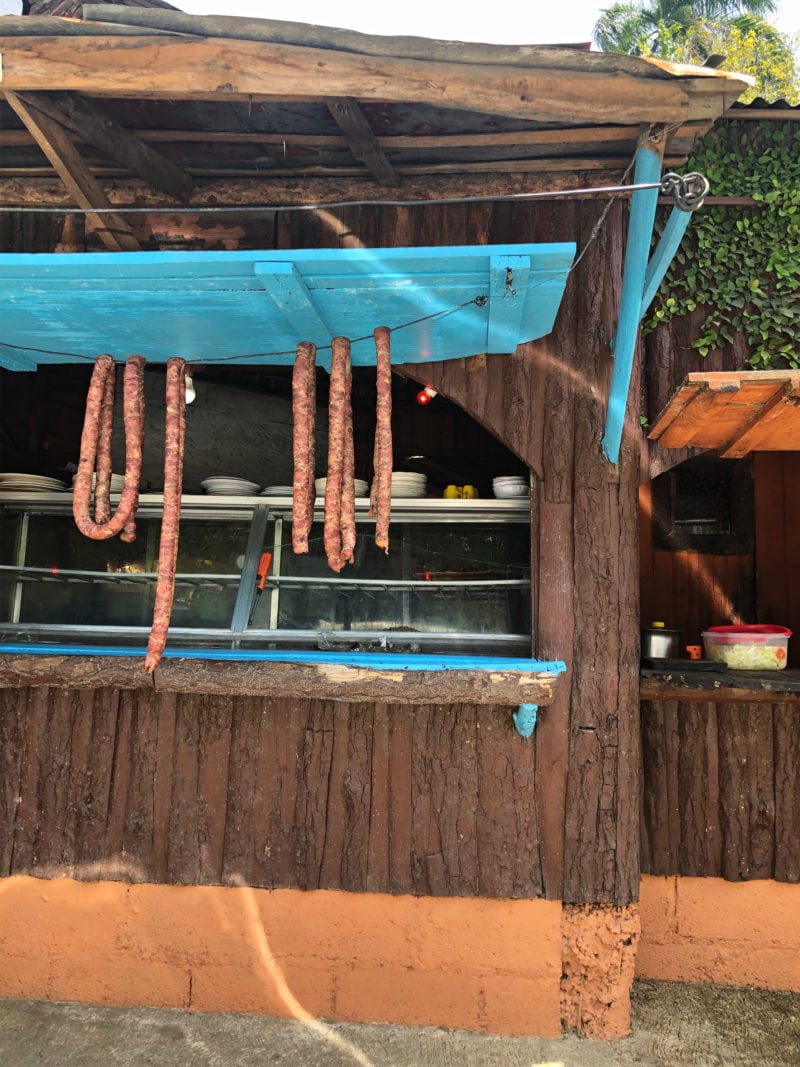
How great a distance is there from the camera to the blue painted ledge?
11.5 feet

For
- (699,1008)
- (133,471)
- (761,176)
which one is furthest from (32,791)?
(761,176)

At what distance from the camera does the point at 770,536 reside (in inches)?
253

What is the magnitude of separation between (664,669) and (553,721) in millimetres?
677

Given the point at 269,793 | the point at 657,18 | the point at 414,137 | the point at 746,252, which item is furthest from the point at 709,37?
the point at 269,793

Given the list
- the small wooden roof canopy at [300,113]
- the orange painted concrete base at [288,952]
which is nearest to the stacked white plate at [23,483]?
the small wooden roof canopy at [300,113]

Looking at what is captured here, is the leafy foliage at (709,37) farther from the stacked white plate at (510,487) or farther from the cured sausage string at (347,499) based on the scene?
the cured sausage string at (347,499)

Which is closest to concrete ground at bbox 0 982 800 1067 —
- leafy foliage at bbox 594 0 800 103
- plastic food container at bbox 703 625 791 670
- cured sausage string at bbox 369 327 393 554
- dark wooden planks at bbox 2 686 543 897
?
dark wooden planks at bbox 2 686 543 897

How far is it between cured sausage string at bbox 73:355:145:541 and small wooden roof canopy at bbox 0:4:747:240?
1089 mm

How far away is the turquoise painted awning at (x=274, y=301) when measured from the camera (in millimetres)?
2818

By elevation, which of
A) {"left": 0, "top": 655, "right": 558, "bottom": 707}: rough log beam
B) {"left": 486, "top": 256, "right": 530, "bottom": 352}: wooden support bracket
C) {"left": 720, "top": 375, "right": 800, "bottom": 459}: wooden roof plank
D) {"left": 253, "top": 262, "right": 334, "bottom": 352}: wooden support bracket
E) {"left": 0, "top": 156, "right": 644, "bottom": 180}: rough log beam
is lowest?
{"left": 0, "top": 655, "right": 558, "bottom": 707}: rough log beam

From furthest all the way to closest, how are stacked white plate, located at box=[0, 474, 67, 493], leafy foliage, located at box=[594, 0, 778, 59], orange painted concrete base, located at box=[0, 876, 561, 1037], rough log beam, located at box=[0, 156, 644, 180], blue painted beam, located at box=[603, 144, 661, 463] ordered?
1. leafy foliage, located at box=[594, 0, 778, 59]
2. stacked white plate, located at box=[0, 474, 67, 493]
3. orange painted concrete base, located at box=[0, 876, 561, 1037]
4. rough log beam, located at box=[0, 156, 644, 180]
5. blue painted beam, located at box=[603, 144, 661, 463]

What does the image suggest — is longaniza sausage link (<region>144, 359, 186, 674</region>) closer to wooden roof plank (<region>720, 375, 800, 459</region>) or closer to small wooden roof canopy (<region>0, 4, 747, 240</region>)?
small wooden roof canopy (<region>0, 4, 747, 240</region>)

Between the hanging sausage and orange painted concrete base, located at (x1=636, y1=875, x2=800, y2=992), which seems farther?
orange painted concrete base, located at (x1=636, y1=875, x2=800, y2=992)

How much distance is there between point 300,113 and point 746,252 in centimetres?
265
